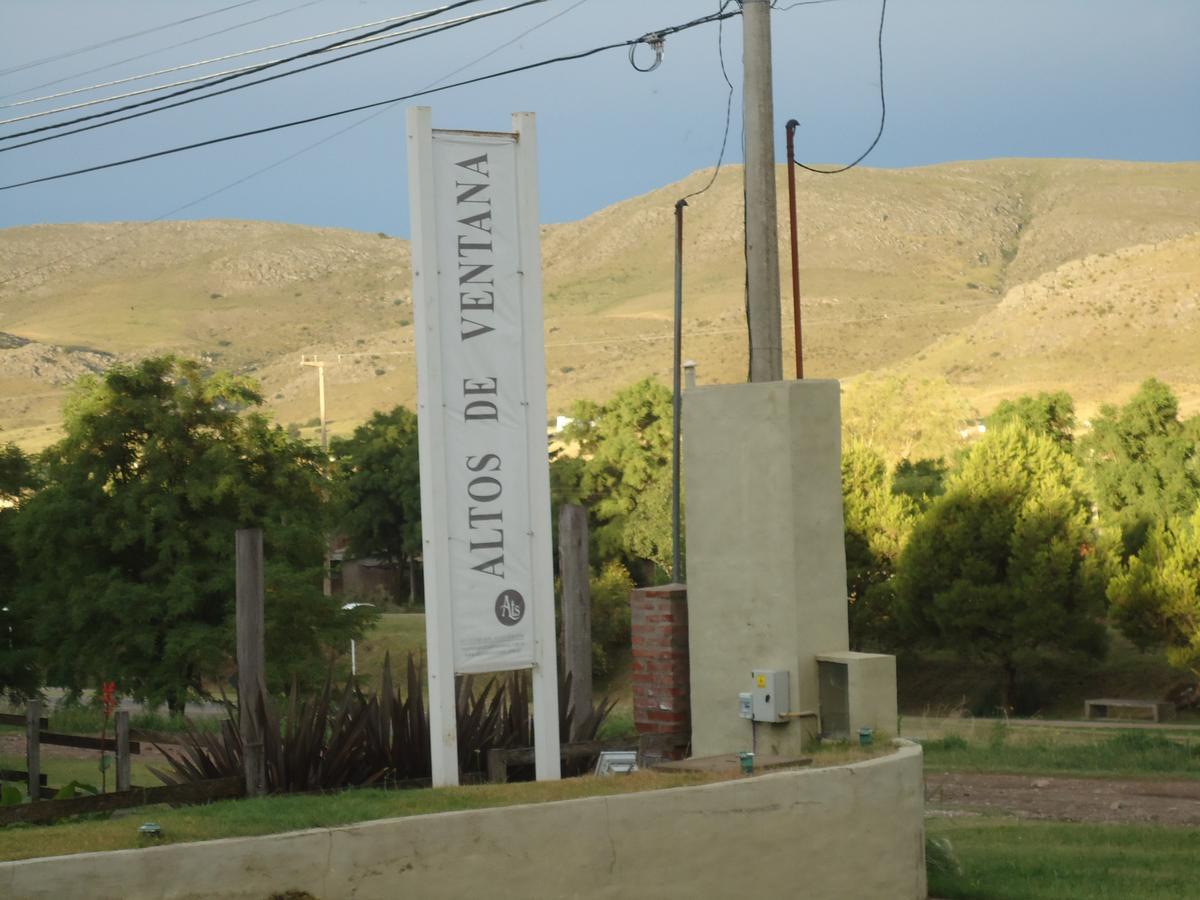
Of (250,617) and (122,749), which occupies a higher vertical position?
(250,617)

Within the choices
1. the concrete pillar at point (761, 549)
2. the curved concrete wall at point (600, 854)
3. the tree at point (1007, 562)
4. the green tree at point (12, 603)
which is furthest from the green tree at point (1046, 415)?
the curved concrete wall at point (600, 854)

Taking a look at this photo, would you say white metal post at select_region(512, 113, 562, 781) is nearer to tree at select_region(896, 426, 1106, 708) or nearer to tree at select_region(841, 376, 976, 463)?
tree at select_region(896, 426, 1106, 708)

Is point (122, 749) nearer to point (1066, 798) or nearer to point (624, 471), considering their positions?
point (1066, 798)

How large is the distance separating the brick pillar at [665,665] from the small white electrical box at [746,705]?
32.0 inches

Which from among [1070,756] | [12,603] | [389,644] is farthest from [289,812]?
[389,644]

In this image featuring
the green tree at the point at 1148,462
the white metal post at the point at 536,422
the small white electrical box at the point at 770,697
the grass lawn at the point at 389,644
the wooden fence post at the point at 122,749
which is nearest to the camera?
the white metal post at the point at 536,422

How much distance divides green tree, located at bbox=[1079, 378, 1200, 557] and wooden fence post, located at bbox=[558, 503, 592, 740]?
42089 mm

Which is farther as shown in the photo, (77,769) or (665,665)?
(77,769)

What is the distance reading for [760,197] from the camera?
10883 millimetres

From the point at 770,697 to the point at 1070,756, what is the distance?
12360 mm

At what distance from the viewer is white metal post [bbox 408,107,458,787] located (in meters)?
9.41

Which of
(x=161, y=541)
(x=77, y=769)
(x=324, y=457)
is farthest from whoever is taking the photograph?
(x=324, y=457)

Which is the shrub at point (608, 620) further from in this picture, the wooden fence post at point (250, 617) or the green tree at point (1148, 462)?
the wooden fence post at point (250, 617)

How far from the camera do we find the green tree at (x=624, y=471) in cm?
5922
